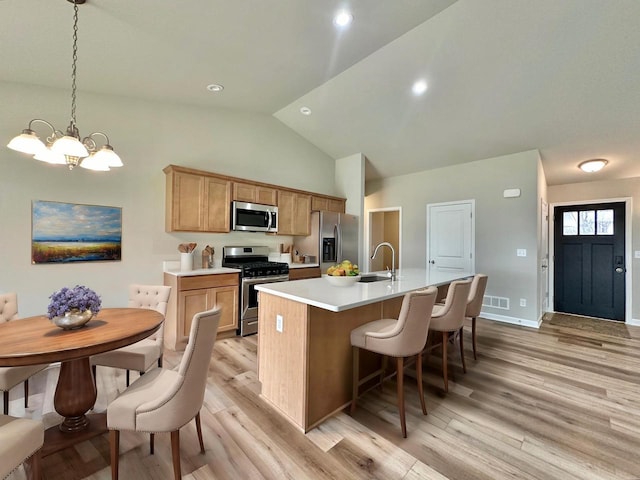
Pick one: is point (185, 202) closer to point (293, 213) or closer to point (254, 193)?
point (254, 193)

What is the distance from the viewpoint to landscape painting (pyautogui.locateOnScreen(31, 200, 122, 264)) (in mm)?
2951

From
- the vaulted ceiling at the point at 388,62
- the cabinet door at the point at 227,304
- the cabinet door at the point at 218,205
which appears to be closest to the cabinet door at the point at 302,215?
the cabinet door at the point at 218,205

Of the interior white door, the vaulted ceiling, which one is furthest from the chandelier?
the interior white door

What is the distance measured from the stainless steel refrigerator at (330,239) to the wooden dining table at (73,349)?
3.23 m

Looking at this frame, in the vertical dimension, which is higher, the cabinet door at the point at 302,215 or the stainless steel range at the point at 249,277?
the cabinet door at the point at 302,215

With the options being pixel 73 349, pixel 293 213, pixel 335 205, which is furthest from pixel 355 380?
pixel 335 205

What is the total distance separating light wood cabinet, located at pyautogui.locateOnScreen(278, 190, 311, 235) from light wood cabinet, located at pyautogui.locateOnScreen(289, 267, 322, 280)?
0.68 m

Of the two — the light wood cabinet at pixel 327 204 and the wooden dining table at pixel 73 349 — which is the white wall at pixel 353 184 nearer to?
the light wood cabinet at pixel 327 204

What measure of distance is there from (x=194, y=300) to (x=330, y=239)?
254 centimetres

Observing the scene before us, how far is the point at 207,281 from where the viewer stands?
3596 millimetres

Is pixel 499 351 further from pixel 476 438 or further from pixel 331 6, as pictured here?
pixel 331 6

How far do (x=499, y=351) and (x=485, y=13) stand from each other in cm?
360

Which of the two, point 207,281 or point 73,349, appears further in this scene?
point 207,281

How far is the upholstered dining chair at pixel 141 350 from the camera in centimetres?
208
